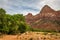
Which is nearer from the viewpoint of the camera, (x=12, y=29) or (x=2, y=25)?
(x=2, y=25)

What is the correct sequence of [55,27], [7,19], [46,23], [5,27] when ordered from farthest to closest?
1. [46,23]
2. [55,27]
3. [7,19]
4. [5,27]

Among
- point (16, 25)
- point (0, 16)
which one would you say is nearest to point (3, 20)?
point (0, 16)

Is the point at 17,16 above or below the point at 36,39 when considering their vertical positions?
above

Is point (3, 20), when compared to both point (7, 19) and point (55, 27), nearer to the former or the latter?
point (7, 19)

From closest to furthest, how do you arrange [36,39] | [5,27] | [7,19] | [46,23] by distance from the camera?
[36,39], [5,27], [7,19], [46,23]

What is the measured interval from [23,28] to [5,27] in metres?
17.2

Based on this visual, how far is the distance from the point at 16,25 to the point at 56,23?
408 ft

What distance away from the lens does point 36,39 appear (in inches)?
1395

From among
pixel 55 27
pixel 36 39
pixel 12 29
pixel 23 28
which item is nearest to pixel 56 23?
pixel 55 27

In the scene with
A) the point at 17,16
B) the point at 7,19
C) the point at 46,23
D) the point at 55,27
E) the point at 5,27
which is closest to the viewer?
the point at 5,27

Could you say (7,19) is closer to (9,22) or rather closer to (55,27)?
(9,22)

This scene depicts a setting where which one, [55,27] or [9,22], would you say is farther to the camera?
[55,27]

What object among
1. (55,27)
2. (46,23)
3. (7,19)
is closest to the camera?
(7,19)

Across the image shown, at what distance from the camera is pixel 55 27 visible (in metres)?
178
